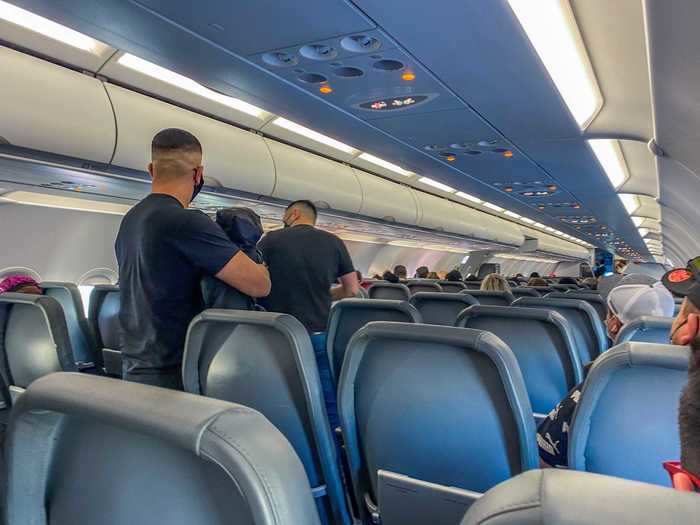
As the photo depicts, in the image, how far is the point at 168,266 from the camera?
203cm

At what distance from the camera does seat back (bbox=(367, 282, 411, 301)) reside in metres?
5.55

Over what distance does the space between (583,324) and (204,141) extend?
12.4 ft

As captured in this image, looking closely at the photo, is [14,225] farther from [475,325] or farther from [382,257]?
[382,257]

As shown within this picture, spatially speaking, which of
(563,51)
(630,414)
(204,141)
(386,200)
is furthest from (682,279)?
(386,200)

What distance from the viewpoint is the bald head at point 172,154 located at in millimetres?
2146

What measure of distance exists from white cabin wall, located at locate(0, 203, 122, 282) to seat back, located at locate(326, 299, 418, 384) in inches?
228

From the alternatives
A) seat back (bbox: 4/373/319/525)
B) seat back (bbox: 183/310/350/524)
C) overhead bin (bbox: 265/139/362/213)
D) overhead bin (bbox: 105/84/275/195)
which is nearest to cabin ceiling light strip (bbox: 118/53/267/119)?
overhead bin (bbox: 105/84/275/195)

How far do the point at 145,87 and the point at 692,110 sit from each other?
4.42m

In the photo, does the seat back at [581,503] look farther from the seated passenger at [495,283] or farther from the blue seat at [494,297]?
the seated passenger at [495,283]

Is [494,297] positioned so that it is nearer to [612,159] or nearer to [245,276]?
[245,276]

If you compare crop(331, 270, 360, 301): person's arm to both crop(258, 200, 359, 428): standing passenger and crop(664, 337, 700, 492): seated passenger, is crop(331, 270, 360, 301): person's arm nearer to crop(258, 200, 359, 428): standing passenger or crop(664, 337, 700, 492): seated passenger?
crop(258, 200, 359, 428): standing passenger

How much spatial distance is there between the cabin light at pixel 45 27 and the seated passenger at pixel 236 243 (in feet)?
6.68

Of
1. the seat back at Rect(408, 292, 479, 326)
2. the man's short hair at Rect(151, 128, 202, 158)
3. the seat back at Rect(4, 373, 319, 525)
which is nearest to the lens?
the seat back at Rect(4, 373, 319, 525)

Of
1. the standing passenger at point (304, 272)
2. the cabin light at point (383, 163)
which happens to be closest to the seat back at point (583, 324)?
the standing passenger at point (304, 272)
